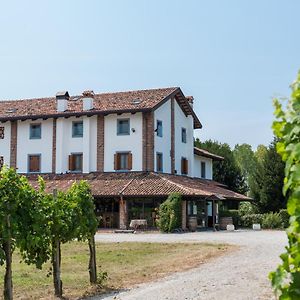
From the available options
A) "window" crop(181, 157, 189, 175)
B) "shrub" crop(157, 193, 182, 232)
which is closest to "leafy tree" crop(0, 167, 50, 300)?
"shrub" crop(157, 193, 182, 232)

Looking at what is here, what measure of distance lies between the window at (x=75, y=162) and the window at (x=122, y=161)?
2.90 m

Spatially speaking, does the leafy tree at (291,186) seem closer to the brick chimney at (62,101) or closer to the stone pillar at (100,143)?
the stone pillar at (100,143)

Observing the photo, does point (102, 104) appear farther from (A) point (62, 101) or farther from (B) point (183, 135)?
(B) point (183, 135)

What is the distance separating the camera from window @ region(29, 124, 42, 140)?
139ft

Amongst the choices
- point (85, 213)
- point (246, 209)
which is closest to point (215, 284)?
point (85, 213)

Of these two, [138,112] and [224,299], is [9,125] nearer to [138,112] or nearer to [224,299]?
[138,112]

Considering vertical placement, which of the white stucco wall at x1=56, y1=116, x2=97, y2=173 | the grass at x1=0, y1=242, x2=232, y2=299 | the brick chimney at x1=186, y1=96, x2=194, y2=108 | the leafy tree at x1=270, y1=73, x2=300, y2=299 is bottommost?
the grass at x1=0, y1=242, x2=232, y2=299

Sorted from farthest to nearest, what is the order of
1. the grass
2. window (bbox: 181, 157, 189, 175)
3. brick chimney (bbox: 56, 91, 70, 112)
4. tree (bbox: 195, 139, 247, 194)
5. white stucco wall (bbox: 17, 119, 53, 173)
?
1. tree (bbox: 195, 139, 247, 194)
2. window (bbox: 181, 157, 189, 175)
3. white stucco wall (bbox: 17, 119, 53, 173)
4. brick chimney (bbox: 56, 91, 70, 112)
5. the grass

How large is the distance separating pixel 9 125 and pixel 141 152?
35.5 feet

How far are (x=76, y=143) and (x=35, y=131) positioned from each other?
142 inches

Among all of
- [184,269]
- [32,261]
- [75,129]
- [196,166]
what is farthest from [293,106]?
[196,166]

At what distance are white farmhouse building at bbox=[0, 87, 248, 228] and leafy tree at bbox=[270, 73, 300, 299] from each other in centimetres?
3313

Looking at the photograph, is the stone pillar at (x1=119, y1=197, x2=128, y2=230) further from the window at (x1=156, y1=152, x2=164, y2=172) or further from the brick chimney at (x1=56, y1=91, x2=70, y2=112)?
the brick chimney at (x1=56, y1=91, x2=70, y2=112)

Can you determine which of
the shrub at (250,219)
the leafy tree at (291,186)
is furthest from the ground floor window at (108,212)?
the leafy tree at (291,186)
